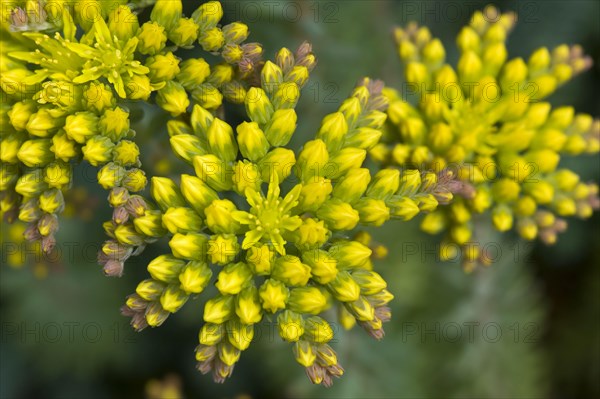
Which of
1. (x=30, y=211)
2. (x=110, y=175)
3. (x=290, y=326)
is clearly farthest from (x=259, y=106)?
(x=30, y=211)

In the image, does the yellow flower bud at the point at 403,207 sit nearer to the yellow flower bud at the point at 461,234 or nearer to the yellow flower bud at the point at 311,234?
the yellow flower bud at the point at 311,234

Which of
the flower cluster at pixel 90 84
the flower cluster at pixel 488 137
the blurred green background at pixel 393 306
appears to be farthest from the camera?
the blurred green background at pixel 393 306

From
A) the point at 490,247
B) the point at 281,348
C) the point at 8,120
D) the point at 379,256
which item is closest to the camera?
the point at 8,120

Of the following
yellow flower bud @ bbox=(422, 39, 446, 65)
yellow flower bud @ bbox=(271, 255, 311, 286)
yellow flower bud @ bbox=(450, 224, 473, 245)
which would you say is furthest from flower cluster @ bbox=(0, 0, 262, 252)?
yellow flower bud @ bbox=(450, 224, 473, 245)

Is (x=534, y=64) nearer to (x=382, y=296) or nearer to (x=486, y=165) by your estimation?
(x=486, y=165)

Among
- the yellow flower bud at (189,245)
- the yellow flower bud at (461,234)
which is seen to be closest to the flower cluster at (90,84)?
the yellow flower bud at (189,245)

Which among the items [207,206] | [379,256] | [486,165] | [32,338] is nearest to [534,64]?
[486,165]

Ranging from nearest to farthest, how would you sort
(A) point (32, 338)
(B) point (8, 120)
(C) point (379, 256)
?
(B) point (8, 120)
(C) point (379, 256)
(A) point (32, 338)
